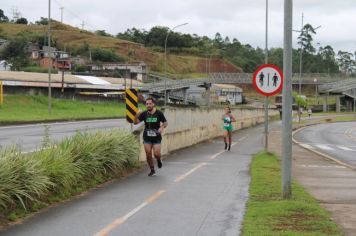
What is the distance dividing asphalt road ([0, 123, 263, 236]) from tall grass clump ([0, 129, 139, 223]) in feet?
1.03

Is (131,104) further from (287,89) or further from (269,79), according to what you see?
(287,89)

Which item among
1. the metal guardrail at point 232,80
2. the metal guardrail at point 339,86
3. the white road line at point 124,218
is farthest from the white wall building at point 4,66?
the white road line at point 124,218

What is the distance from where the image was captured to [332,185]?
12.4m

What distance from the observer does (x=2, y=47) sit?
372ft

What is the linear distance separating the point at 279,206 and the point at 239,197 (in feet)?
5.34

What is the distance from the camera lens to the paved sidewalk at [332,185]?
28.0 ft

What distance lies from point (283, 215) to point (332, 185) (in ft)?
14.7

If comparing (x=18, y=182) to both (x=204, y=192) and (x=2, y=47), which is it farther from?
(x=2, y=47)

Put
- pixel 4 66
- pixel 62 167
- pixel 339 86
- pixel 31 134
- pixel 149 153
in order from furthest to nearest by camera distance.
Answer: pixel 339 86
pixel 4 66
pixel 31 134
pixel 149 153
pixel 62 167

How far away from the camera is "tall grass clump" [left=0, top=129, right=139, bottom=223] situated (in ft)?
28.0

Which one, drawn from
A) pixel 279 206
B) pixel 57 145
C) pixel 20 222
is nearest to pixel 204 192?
pixel 279 206

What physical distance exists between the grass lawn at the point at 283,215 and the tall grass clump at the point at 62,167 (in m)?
3.17

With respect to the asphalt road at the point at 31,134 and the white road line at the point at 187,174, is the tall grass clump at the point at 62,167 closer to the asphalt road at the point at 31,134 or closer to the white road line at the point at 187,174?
the asphalt road at the point at 31,134

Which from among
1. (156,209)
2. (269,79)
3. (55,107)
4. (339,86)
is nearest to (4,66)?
(55,107)
